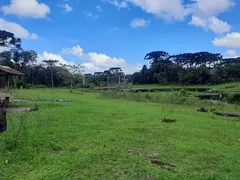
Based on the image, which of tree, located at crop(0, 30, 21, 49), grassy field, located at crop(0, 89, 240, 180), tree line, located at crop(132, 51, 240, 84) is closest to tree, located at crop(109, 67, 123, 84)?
tree line, located at crop(132, 51, 240, 84)

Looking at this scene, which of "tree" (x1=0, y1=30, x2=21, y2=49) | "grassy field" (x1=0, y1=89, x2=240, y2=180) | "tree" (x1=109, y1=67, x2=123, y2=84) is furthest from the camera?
"tree" (x1=109, y1=67, x2=123, y2=84)

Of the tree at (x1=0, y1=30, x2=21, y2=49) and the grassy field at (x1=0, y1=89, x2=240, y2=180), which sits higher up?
the tree at (x1=0, y1=30, x2=21, y2=49)

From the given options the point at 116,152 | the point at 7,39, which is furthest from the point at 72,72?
the point at 116,152

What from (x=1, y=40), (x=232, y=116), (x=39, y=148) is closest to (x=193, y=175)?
(x=39, y=148)

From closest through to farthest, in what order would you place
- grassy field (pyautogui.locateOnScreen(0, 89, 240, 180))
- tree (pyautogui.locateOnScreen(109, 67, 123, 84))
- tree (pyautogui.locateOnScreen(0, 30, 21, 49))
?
grassy field (pyautogui.locateOnScreen(0, 89, 240, 180)), tree (pyautogui.locateOnScreen(0, 30, 21, 49)), tree (pyautogui.locateOnScreen(109, 67, 123, 84))

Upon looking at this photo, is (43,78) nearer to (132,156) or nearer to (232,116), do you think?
(232,116)

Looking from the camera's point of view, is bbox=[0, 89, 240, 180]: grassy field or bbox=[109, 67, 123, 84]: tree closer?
bbox=[0, 89, 240, 180]: grassy field

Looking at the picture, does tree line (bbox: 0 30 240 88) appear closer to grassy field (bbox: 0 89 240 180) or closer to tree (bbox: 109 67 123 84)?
tree (bbox: 109 67 123 84)

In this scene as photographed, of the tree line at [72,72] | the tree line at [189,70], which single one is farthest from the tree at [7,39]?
the tree line at [189,70]

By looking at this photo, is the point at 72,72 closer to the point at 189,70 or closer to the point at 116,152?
the point at 189,70

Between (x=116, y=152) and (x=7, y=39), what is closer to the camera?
(x=116, y=152)

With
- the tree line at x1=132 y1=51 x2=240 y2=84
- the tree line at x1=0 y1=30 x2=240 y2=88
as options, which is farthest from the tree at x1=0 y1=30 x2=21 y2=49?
the tree line at x1=132 y1=51 x2=240 y2=84

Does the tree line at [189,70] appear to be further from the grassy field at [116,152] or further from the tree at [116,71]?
the grassy field at [116,152]

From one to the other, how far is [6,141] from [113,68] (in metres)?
87.7
